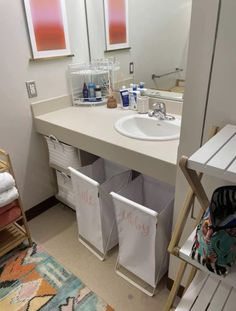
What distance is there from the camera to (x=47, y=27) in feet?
5.60

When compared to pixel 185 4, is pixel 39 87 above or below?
below

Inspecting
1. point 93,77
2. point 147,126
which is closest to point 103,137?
point 147,126

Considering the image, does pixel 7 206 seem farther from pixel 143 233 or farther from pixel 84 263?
pixel 143 233

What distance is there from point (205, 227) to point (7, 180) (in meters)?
1.13

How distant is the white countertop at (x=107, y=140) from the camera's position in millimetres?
1214

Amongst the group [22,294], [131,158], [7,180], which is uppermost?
[131,158]

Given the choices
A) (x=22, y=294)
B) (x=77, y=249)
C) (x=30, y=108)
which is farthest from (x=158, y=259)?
(x=30, y=108)

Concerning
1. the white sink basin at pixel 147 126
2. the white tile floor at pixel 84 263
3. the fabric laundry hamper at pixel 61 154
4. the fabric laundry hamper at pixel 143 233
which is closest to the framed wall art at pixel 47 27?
the fabric laundry hamper at pixel 61 154

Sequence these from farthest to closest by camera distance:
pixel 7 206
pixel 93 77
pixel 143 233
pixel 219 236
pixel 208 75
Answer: pixel 93 77, pixel 7 206, pixel 143 233, pixel 208 75, pixel 219 236

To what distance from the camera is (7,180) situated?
142cm

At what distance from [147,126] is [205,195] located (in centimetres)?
85

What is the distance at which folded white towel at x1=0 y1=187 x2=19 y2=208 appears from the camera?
4.65 feet

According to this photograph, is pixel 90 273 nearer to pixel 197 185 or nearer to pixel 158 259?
pixel 158 259

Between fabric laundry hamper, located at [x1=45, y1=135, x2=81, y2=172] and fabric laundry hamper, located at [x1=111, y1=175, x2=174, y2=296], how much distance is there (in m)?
0.45
